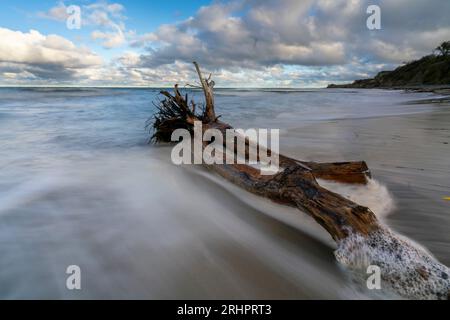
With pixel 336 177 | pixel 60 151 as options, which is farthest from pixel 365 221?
pixel 60 151

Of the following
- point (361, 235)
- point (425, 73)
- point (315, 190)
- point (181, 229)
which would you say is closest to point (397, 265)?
point (361, 235)

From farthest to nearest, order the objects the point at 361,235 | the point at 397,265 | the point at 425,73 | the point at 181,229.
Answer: the point at 425,73
the point at 181,229
the point at 361,235
the point at 397,265

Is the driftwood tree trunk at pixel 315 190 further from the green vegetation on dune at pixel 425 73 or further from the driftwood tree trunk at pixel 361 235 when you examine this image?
the green vegetation on dune at pixel 425 73

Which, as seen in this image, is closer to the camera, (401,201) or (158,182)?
(401,201)

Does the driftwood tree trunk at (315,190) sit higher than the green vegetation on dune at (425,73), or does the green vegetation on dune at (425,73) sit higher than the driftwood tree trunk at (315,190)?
the green vegetation on dune at (425,73)

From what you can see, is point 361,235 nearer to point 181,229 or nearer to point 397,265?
point 397,265

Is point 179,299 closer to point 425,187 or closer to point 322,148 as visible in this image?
point 425,187

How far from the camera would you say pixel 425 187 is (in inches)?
122

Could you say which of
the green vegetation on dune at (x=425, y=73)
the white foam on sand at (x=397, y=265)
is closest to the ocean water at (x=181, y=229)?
the white foam on sand at (x=397, y=265)

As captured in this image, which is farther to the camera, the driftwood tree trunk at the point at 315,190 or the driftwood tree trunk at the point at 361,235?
the driftwood tree trunk at the point at 315,190

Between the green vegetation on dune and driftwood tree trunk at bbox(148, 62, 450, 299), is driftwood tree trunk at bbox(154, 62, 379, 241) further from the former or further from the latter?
the green vegetation on dune

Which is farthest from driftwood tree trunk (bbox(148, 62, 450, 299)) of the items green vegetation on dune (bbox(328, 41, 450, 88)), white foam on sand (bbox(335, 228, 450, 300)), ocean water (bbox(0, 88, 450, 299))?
green vegetation on dune (bbox(328, 41, 450, 88))

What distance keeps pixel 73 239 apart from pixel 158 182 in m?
1.55

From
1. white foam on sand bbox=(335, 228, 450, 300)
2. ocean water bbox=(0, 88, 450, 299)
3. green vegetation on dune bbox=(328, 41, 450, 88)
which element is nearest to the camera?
white foam on sand bbox=(335, 228, 450, 300)
